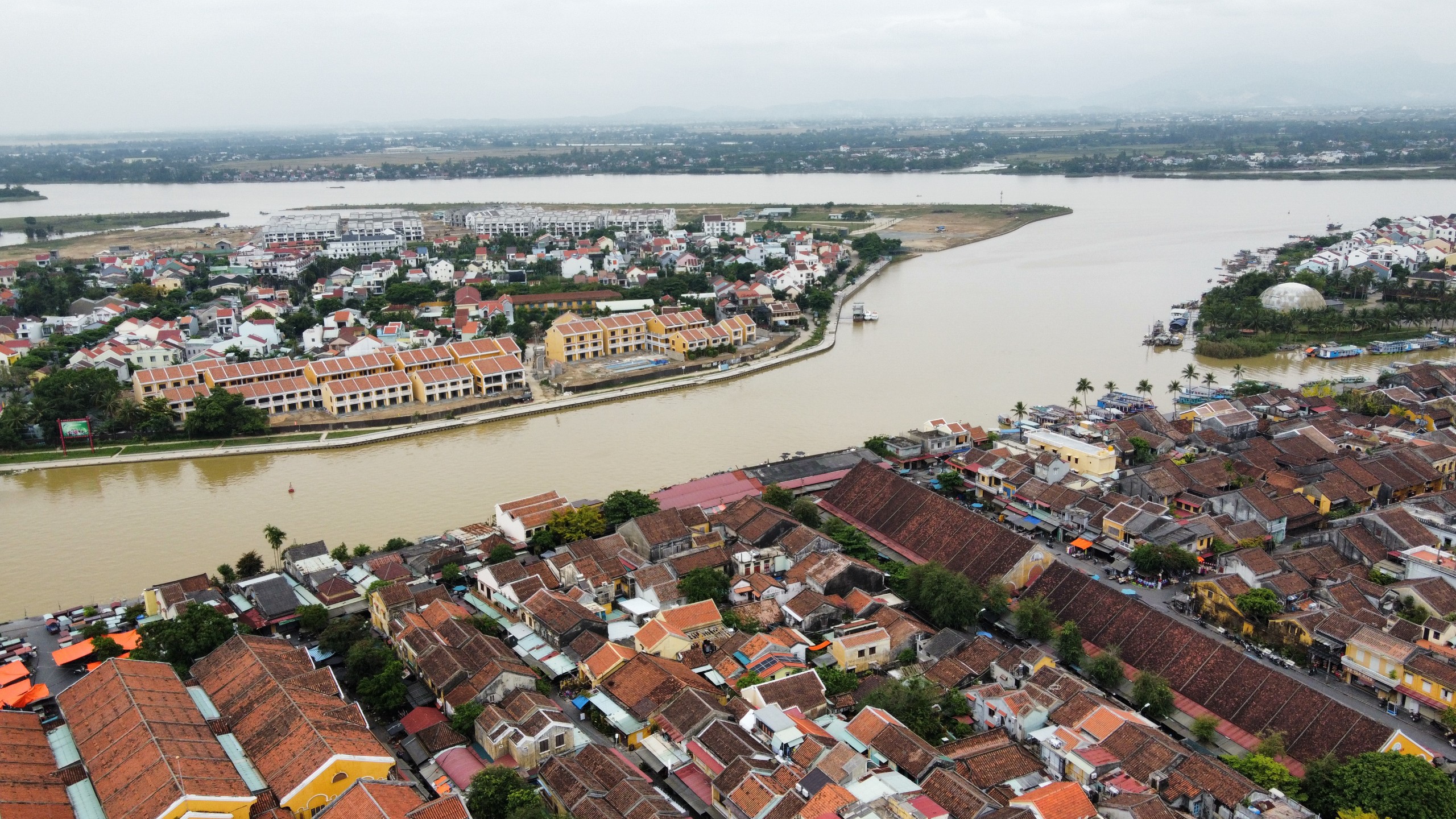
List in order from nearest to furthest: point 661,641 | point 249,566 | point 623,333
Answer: point 661,641 < point 249,566 < point 623,333

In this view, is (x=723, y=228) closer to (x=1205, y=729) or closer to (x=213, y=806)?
(x=1205, y=729)

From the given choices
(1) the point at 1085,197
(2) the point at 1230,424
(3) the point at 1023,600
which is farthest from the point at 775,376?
(1) the point at 1085,197

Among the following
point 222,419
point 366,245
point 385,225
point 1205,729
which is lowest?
point 1205,729

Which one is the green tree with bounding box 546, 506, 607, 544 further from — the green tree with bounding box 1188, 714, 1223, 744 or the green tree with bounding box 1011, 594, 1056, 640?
the green tree with bounding box 1188, 714, 1223, 744

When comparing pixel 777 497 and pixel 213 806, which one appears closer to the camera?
pixel 213 806

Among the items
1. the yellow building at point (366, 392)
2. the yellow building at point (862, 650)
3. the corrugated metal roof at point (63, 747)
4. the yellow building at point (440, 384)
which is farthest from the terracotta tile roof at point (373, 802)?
the yellow building at point (440, 384)

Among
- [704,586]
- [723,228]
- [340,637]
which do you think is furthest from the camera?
[723,228]

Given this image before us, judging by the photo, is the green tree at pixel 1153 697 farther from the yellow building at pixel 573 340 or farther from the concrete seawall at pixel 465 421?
the yellow building at pixel 573 340

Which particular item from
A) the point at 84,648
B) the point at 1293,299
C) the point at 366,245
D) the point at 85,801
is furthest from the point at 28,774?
the point at 366,245

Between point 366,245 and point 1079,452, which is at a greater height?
point 366,245
